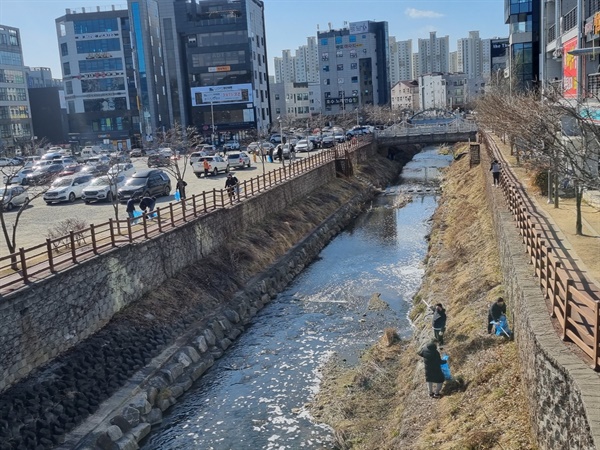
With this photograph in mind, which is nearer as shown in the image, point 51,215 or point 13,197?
point 51,215

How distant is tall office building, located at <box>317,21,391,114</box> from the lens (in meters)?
125

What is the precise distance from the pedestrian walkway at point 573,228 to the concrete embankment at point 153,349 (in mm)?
10231

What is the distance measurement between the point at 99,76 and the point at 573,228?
82.3m

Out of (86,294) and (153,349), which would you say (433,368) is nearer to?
(153,349)

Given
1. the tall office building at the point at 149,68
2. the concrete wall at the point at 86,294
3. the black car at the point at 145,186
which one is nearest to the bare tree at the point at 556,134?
the concrete wall at the point at 86,294

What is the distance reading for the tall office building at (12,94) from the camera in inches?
3297

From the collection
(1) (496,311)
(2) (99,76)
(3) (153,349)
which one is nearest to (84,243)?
(3) (153,349)

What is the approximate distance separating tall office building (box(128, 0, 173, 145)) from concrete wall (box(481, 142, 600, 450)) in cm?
7909

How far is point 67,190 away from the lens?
33.2 m

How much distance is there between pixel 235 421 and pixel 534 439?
7.41 metres

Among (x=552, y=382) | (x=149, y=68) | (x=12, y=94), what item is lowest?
(x=552, y=382)

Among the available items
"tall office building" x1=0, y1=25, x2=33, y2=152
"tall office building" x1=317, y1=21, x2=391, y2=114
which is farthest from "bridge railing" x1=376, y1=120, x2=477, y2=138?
"tall office building" x1=317, y1=21, x2=391, y2=114

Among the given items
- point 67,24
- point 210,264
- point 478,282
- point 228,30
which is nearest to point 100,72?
point 67,24

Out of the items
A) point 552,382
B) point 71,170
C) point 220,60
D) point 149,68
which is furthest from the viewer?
point 149,68
